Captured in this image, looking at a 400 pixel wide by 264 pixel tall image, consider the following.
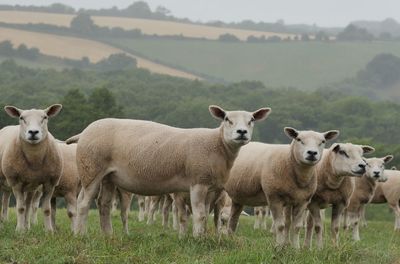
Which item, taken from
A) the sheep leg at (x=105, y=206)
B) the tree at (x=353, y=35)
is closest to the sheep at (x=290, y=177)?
the sheep leg at (x=105, y=206)

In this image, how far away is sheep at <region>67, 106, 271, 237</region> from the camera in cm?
1191

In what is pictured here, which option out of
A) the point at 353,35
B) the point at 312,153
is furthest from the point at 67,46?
the point at 312,153

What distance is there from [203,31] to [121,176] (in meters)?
130

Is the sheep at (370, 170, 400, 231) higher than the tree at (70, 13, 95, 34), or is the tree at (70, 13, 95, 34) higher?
the sheep at (370, 170, 400, 231)

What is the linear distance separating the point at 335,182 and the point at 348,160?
1.53ft

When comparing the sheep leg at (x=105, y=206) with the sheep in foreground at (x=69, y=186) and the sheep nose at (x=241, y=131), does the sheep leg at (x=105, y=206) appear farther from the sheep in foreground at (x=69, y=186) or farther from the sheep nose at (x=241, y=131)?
the sheep nose at (x=241, y=131)

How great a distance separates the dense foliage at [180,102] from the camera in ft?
194

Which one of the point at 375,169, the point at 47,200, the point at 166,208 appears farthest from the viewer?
the point at 375,169

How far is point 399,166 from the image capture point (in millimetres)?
58531

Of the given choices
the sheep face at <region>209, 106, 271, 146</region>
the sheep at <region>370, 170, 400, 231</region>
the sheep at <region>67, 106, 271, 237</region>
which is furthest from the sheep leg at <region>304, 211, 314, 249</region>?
the sheep at <region>370, 170, 400, 231</region>

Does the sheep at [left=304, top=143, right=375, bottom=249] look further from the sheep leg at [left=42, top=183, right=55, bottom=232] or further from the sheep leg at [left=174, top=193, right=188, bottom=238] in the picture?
the sheep leg at [left=42, top=183, right=55, bottom=232]

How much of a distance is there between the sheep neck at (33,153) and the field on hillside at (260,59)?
109506mm

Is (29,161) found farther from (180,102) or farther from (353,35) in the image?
(353,35)

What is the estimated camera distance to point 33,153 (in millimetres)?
12797
